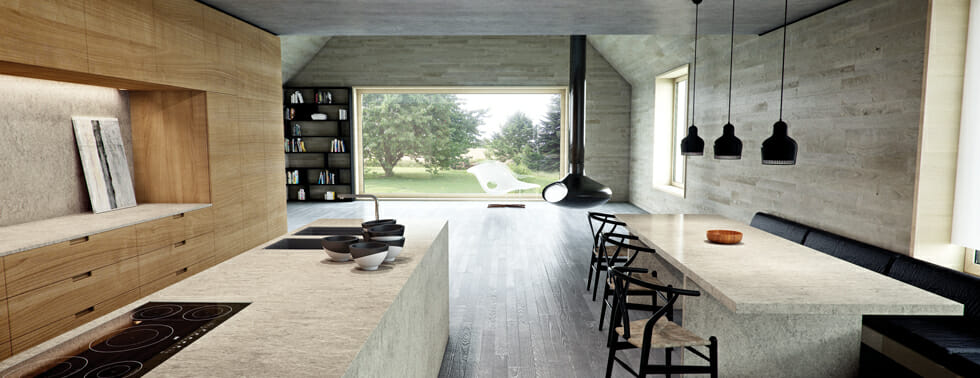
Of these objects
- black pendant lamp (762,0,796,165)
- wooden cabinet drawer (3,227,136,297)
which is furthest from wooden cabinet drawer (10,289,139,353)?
black pendant lamp (762,0,796,165)

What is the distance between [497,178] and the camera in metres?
A: 10.3

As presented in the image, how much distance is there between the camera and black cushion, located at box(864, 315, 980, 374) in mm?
2406

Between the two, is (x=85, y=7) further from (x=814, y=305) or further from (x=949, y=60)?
(x=949, y=60)

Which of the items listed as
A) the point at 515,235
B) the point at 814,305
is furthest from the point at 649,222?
the point at 515,235

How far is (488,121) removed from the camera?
10695mm

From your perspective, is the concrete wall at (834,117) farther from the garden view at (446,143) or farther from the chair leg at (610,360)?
the garden view at (446,143)

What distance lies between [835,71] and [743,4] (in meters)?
0.87

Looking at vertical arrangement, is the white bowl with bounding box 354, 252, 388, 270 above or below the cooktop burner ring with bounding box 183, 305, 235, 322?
above

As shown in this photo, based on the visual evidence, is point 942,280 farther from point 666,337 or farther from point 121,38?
point 121,38

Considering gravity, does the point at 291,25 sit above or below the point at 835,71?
above

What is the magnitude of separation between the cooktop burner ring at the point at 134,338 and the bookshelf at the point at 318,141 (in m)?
8.92

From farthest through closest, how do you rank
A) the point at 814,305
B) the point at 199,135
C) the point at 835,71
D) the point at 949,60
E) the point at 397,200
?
1. the point at 397,200
2. the point at 199,135
3. the point at 835,71
4. the point at 949,60
5. the point at 814,305

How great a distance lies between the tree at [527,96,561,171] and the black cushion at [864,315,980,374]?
790cm

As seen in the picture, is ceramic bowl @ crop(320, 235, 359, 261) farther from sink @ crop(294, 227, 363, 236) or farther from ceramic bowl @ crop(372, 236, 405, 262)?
sink @ crop(294, 227, 363, 236)
